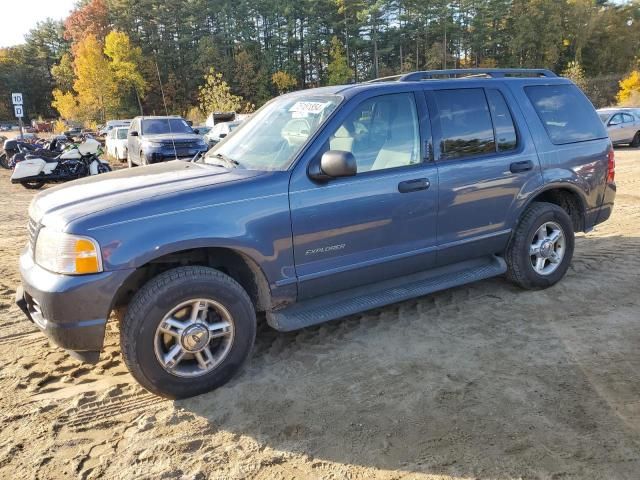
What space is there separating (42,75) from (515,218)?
101 m

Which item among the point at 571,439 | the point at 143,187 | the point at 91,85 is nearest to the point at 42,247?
the point at 143,187

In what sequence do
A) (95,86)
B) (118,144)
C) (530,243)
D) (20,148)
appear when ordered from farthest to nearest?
1. (95,86)
2. (118,144)
3. (20,148)
4. (530,243)

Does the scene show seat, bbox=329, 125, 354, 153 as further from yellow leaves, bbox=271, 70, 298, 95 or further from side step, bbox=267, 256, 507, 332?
yellow leaves, bbox=271, 70, 298, 95

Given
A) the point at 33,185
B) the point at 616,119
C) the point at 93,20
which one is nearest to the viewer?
the point at 33,185

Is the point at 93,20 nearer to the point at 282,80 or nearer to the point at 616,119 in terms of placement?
the point at 282,80

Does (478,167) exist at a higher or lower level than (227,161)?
lower

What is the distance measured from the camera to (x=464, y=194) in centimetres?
419

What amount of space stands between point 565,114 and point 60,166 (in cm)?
1243

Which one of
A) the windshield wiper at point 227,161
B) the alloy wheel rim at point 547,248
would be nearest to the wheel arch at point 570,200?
the alloy wheel rim at point 547,248

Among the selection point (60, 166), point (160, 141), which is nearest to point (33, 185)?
point (60, 166)

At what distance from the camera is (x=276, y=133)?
399 centimetres

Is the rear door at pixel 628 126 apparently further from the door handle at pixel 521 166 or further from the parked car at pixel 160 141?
the door handle at pixel 521 166

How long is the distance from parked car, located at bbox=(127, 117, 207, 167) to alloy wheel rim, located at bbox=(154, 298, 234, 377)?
10.0 metres

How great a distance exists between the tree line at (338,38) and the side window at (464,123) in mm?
64976
